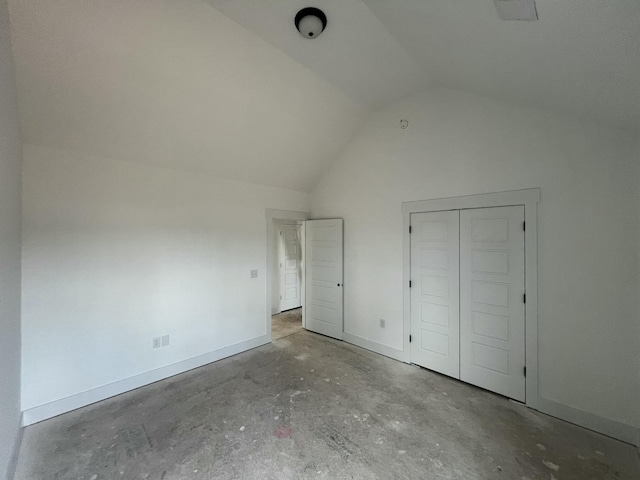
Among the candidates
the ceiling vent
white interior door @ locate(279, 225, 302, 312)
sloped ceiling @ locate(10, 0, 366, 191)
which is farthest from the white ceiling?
white interior door @ locate(279, 225, 302, 312)

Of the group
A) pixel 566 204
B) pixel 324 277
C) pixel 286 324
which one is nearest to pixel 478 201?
pixel 566 204

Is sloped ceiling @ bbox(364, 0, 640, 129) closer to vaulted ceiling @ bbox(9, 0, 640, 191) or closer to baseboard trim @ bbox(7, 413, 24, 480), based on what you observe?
vaulted ceiling @ bbox(9, 0, 640, 191)

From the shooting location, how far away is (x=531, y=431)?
7.03 ft

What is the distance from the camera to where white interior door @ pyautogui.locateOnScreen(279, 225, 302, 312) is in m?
5.81

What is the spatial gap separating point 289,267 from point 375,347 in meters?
2.86

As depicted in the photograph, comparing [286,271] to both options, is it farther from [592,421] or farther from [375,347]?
[592,421]

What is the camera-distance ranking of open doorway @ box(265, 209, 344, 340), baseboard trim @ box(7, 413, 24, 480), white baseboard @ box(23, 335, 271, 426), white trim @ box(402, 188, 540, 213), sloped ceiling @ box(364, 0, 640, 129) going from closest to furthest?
sloped ceiling @ box(364, 0, 640, 129) < baseboard trim @ box(7, 413, 24, 480) < white baseboard @ box(23, 335, 271, 426) < white trim @ box(402, 188, 540, 213) < open doorway @ box(265, 209, 344, 340)

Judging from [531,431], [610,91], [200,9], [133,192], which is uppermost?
[200,9]

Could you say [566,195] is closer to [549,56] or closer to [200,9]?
[549,56]

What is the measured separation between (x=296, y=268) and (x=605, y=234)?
5.02m

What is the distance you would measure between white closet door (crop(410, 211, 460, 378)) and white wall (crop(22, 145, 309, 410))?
242 cm

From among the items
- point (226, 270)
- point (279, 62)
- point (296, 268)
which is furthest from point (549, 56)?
point (296, 268)

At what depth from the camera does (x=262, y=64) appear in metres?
2.44

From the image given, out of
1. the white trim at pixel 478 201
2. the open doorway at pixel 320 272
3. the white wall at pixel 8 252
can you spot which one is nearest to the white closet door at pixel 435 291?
the white trim at pixel 478 201
